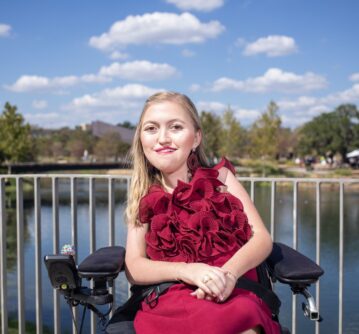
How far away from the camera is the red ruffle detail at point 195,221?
5.11 feet

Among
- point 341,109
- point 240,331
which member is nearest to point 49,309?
point 240,331

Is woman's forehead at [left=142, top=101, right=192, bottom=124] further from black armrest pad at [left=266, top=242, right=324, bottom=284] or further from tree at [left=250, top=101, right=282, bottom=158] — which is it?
tree at [left=250, top=101, right=282, bottom=158]

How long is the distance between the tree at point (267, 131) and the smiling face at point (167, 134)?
33828 millimetres

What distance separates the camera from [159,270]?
5.04ft

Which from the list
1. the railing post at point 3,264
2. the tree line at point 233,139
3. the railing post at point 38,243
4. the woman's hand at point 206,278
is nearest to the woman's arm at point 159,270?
the woman's hand at point 206,278

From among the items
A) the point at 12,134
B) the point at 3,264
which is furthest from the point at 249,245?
the point at 12,134

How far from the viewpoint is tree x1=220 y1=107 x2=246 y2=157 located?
122 feet

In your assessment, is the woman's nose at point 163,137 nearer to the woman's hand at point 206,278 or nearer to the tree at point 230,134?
the woman's hand at point 206,278

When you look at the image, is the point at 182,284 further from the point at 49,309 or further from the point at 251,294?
the point at 49,309

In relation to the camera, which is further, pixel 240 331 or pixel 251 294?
pixel 251 294

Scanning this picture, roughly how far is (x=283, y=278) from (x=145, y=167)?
690mm

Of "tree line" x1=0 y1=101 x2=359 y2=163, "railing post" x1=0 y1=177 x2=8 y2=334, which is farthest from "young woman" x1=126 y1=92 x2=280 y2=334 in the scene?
"tree line" x1=0 y1=101 x2=359 y2=163

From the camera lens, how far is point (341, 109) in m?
49.7

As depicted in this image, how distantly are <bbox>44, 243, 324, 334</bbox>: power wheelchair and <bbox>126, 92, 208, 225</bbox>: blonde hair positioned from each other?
0.66ft
